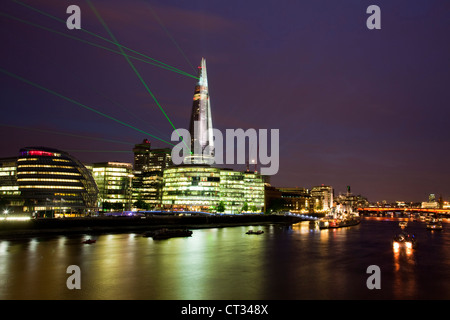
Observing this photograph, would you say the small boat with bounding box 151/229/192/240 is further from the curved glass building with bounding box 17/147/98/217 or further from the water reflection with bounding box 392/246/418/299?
the curved glass building with bounding box 17/147/98/217

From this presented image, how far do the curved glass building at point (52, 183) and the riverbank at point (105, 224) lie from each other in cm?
3051

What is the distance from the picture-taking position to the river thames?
34000mm

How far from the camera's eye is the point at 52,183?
134m

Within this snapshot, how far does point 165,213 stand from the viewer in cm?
16275

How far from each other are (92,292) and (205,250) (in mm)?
32638

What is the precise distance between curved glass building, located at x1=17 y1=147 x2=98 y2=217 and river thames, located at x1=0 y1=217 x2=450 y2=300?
2699 inches

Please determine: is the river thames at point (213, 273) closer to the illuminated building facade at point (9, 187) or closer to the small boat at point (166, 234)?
the small boat at point (166, 234)

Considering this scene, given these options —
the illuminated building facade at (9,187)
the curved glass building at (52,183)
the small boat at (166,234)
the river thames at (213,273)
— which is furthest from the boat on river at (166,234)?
the illuminated building facade at (9,187)

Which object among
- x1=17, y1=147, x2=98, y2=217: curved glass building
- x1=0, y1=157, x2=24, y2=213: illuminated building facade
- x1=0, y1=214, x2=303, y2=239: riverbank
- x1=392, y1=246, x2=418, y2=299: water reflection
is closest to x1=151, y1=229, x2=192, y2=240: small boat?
x1=0, y1=214, x2=303, y2=239: riverbank

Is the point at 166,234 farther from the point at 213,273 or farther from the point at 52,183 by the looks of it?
the point at 52,183

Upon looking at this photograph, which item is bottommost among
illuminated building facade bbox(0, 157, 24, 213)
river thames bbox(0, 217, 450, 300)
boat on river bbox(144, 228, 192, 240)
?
boat on river bbox(144, 228, 192, 240)

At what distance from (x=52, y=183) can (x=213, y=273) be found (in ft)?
363

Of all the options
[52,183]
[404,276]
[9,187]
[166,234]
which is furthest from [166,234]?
[9,187]
